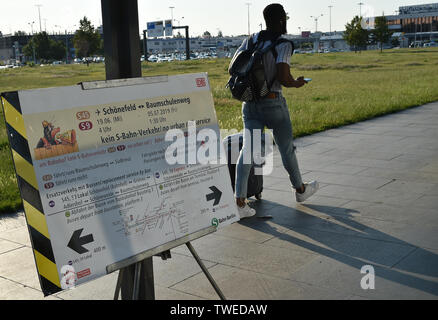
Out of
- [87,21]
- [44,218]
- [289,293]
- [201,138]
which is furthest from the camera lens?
[87,21]

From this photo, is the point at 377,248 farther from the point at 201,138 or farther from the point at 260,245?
the point at 201,138

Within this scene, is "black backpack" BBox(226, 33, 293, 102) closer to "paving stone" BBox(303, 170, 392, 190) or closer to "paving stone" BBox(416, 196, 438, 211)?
"paving stone" BBox(416, 196, 438, 211)

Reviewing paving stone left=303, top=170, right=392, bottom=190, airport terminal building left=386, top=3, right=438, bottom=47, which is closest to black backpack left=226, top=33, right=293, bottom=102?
paving stone left=303, top=170, right=392, bottom=190

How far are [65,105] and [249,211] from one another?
10.3 feet

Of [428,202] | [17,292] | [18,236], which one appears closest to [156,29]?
[428,202]

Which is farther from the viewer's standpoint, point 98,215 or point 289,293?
point 289,293

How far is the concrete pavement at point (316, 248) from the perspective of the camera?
4148 millimetres

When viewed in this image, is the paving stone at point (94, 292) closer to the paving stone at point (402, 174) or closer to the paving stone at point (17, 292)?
the paving stone at point (17, 292)

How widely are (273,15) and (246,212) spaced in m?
1.89

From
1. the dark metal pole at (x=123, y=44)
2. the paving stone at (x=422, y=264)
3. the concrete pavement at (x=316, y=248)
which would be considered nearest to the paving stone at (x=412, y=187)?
the concrete pavement at (x=316, y=248)

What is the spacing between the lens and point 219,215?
3666mm

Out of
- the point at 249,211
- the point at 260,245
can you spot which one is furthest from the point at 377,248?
the point at 249,211

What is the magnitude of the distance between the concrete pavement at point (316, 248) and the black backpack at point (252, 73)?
125 centimetres

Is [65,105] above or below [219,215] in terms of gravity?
above
